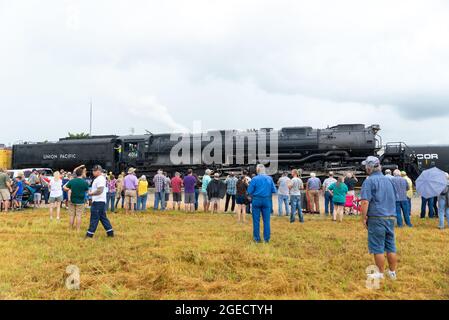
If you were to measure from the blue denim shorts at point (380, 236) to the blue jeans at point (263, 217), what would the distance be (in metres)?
2.69

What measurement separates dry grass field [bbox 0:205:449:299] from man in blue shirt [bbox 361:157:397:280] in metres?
0.40

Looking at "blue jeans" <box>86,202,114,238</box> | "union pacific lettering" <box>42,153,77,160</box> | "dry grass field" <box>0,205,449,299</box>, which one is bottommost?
"dry grass field" <box>0,205,449,299</box>

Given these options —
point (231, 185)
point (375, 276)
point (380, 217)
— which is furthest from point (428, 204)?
point (375, 276)

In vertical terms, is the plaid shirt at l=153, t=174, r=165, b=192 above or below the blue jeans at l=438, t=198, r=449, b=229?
above

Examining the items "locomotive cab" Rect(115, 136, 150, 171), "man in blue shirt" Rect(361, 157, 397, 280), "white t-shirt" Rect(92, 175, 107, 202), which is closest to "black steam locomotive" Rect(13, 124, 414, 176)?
"locomotive cab" Rect(115, 136, 150, 171)

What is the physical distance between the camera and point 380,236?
5.20 metres

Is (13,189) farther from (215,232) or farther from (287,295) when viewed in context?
(287,295)

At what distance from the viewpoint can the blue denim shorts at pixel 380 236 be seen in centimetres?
519

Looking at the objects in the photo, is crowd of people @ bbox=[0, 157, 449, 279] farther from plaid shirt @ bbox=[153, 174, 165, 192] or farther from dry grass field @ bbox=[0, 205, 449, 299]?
dry grass field @ bbox=[0, 205, 449, 299]

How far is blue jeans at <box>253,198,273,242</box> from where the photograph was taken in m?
7.68

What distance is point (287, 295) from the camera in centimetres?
446

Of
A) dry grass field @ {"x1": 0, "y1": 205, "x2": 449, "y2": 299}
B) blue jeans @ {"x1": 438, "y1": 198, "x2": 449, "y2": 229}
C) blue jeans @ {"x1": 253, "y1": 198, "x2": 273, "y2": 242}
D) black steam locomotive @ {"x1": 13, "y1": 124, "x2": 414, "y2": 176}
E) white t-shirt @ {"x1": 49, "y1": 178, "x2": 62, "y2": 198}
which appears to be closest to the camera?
dry grass field @ {"x1": 0, "y1": 205, "x2": 449, "y2": 299}

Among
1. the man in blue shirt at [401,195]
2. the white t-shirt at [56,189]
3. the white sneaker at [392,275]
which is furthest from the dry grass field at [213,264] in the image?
the white t-shirt at [56,189]
